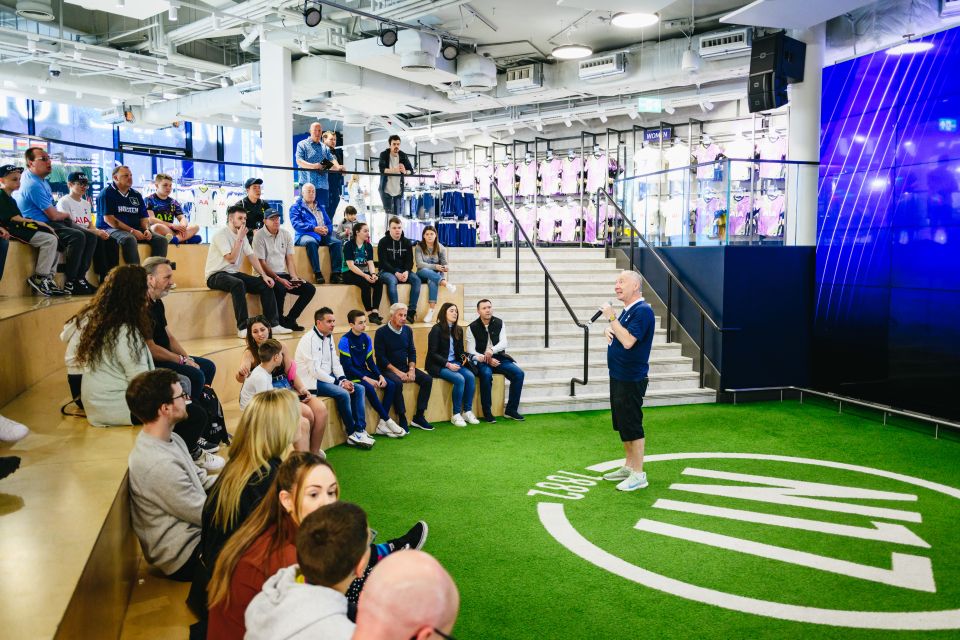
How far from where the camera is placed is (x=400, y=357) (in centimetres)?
741

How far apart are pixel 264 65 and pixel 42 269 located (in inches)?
298

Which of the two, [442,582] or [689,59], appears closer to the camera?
[442,582]

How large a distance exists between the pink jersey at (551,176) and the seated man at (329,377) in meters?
10.6

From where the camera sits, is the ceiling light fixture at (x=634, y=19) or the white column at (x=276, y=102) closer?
the ceiling light fixture at (x=634, y=19)

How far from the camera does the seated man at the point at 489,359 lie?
308 inches

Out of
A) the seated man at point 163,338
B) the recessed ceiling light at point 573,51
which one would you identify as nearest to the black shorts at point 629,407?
the seated man at point 163,338

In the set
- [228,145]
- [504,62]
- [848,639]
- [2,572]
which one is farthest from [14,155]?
[228,145]

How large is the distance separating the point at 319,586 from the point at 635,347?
381 cm

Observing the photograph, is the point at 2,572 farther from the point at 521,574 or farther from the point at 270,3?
the point at 270,3

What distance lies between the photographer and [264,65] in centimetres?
1245

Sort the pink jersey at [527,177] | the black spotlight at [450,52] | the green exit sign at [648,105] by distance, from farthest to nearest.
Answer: the pink jersey at [527,177], the black spotlight at [450,52], the green exit sign at [648,105]

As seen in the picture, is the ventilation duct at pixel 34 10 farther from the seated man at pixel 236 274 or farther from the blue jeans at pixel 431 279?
the blue jeans at pixel 431 279

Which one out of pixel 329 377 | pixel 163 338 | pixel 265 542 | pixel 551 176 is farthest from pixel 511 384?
pixel 551 176

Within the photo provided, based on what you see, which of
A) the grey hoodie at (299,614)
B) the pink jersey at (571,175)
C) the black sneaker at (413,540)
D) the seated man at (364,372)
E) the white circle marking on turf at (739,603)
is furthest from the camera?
the pink jersey at (571,175)
